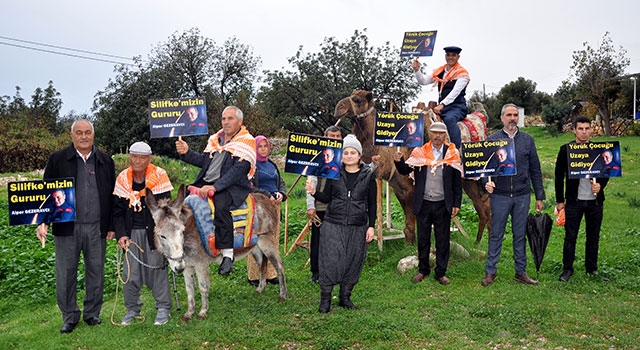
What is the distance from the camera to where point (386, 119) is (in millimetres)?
8008

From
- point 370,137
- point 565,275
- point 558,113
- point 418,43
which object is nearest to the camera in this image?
point 565,275

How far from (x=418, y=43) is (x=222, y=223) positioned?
5.25m

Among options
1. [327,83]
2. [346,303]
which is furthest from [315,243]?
[327,83]

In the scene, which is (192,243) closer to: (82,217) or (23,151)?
(82,217)

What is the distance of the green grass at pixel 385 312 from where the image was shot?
6203mm

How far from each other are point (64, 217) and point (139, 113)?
25.0m

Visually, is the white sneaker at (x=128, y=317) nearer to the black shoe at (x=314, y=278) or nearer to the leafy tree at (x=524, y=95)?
the black shoe at (x=314, y=278)

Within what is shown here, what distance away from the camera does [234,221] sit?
6.91 m

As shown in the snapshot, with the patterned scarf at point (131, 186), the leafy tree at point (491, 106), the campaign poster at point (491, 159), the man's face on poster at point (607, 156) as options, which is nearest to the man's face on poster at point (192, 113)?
the patterned scarf at point (131, 186)

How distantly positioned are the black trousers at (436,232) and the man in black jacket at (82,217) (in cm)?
444

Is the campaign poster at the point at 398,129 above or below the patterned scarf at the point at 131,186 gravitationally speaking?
above

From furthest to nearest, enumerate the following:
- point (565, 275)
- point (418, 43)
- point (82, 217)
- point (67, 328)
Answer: point (418, 43) < point (565, 275) < point (67, 328) < point (82, 217)

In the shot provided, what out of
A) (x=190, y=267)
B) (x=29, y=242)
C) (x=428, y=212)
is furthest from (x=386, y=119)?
(x=29, y=242)

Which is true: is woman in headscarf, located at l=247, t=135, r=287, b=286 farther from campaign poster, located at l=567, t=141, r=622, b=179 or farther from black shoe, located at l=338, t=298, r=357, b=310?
campaign poster, located at l=567, t=141, r=622, b=179
